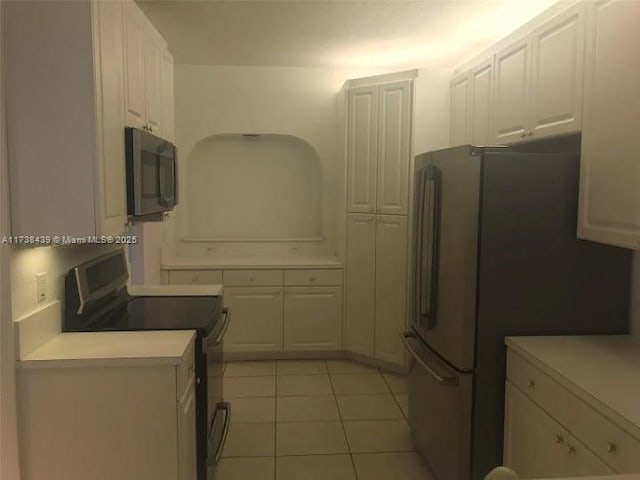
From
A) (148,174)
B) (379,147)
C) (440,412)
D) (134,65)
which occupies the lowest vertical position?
(440,412)

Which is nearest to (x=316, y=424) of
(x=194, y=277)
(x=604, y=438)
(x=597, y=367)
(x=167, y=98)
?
(x=194, y=277)

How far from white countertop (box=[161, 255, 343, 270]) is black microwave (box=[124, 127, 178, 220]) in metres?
1.50

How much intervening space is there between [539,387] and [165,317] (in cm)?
160

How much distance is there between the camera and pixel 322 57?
13.8 feet

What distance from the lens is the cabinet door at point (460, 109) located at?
3596mm

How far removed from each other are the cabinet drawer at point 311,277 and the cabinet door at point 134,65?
84.4 inches

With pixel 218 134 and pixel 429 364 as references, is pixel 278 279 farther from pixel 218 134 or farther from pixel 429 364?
pixel 429 364

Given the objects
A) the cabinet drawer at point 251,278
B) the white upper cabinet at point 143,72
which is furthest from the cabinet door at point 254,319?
the white upper cabinet at point 143,72

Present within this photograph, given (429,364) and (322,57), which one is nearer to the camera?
(429,364)

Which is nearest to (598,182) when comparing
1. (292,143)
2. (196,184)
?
(292,143)

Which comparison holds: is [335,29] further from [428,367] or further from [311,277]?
[428,367]

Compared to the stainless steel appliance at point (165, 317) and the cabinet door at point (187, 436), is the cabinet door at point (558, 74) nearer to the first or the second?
the stainless steel appliance at point (165, 317)

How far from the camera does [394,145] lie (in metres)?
4.01

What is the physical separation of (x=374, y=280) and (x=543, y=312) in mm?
1943
